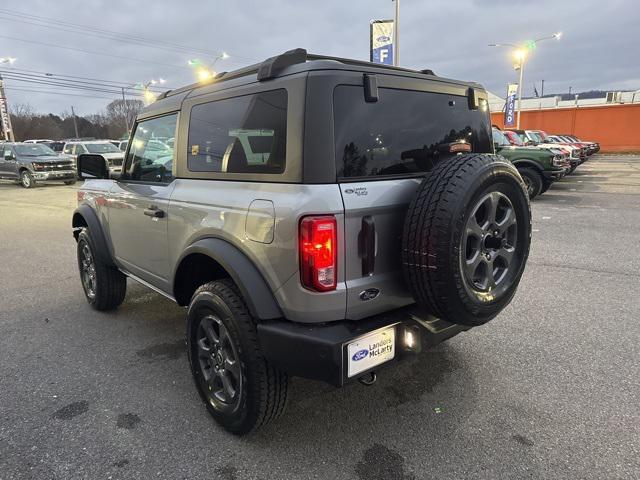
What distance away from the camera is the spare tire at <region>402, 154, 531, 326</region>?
6.82 ft

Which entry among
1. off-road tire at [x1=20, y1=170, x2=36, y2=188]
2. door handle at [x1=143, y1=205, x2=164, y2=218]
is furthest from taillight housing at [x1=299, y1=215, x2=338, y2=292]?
off-road tire at [x1=20, y1=170, x2=36, y2=188]

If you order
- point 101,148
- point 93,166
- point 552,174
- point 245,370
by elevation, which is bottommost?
point 245,370

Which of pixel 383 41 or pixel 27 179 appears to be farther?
pixel 27 179

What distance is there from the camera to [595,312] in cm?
412

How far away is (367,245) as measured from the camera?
218cm

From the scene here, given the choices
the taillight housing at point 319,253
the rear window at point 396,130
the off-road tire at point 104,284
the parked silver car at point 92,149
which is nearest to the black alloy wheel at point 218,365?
the taillight housing at point 319,253

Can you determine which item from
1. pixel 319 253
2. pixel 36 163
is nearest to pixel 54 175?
pixel 36 163

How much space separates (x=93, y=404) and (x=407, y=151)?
2.50m

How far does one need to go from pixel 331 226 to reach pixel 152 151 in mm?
2083

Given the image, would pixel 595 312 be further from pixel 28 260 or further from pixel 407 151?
pixel 28 260

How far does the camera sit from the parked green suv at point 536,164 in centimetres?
1109

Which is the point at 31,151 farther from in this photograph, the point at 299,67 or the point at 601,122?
the point at 601,122

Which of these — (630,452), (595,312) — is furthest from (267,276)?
(595,312)

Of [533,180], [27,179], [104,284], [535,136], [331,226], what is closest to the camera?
[331,226]
